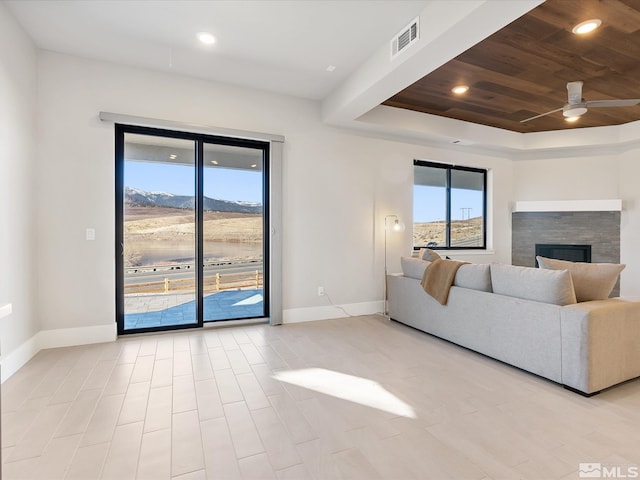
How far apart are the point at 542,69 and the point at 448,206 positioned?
2569 mm

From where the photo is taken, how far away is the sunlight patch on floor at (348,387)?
7.56 ft

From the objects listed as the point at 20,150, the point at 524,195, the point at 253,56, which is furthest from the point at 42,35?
the point at 524,195

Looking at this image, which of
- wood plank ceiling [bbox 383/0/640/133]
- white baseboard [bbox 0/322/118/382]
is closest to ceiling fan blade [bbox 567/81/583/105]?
wood plank ceiling [bbox 383/0/640/133]

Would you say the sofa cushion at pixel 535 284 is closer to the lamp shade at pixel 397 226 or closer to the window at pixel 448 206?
A: the lamp shade at pixel 397 226

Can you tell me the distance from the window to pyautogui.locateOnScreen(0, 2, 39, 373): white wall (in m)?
4.80

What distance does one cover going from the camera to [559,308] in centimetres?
259

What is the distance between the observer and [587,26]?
2816 millimetres

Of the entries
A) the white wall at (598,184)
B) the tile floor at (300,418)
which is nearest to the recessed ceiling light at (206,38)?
the tile floor at (300,418)

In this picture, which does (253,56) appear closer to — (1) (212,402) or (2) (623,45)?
(1) (212,402)

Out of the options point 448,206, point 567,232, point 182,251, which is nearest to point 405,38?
point 182,251

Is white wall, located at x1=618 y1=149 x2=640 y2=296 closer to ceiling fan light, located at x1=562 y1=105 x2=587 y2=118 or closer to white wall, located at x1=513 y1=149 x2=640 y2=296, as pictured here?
white wall, located at x1=513 y1=149 x2=640 y2=296

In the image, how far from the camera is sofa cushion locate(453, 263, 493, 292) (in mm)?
3244

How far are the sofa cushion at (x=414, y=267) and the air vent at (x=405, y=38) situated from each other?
221cm

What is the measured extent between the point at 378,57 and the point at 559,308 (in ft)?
8.77
